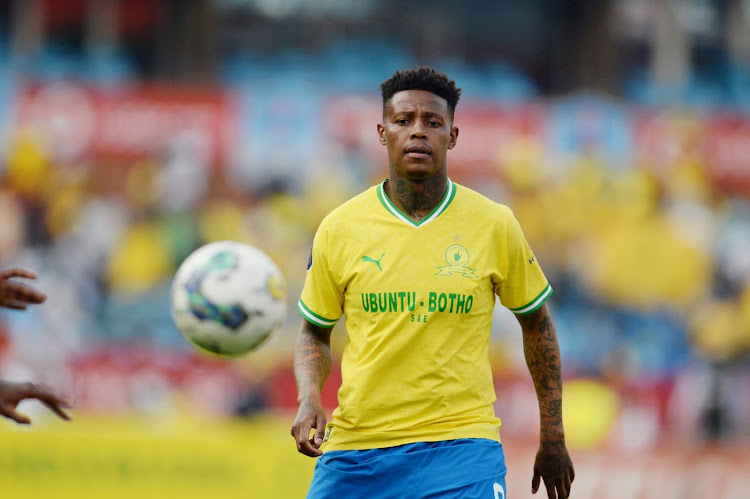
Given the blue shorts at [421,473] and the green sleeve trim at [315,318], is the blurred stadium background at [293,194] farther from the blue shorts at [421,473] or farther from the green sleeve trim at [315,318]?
the blue shorts at [421,473]

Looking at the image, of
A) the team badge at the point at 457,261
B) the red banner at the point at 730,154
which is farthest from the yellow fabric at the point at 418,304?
the red banner at the point at 730,154

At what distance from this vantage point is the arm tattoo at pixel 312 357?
4.62m

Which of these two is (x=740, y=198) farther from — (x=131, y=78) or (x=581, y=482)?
(x=131, y=78)

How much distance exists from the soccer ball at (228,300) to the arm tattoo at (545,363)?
1.70 m

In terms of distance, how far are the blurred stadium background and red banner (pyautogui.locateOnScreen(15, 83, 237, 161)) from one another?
0.03m

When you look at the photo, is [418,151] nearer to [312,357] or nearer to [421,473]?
[312,357]

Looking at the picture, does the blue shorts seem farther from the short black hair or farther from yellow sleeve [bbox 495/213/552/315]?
the short black hair

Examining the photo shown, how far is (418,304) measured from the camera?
14.7 ft

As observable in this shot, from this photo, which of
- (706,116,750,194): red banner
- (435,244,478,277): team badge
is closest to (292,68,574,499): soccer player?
(435,244,478,277): team badge

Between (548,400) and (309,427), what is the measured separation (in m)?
1.12

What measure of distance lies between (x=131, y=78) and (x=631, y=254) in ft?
27.5

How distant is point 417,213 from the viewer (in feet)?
15.3

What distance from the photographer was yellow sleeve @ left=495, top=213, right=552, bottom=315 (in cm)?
462

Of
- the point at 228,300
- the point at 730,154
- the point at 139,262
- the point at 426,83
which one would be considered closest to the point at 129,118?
the point at 139,262
